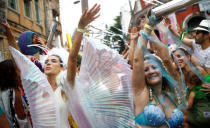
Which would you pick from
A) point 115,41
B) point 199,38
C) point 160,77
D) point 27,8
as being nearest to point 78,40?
point 160,77

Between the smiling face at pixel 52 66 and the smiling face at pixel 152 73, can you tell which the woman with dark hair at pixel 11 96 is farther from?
the smiling face at pixel 152 73

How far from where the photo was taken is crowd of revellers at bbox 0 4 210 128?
158 cm

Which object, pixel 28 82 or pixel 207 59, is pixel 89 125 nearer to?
Result: pixel 28 82

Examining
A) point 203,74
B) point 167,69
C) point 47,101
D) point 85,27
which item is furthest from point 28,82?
point 203,74

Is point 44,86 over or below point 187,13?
below

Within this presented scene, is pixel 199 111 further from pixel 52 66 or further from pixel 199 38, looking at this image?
pixel 52 66

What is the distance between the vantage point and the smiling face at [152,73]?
1.75m

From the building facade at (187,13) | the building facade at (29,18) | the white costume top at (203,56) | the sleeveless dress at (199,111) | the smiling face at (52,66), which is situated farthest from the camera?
the building facade at (29,18)

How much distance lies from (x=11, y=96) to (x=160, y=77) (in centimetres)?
159

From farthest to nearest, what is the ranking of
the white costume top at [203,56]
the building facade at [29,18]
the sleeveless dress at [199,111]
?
the building facade at [29,18] < the sleeveless dress at [199,111] < the white costume top at [203,56]

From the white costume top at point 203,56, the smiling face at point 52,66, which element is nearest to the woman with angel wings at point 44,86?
the smiling face at point 52,66

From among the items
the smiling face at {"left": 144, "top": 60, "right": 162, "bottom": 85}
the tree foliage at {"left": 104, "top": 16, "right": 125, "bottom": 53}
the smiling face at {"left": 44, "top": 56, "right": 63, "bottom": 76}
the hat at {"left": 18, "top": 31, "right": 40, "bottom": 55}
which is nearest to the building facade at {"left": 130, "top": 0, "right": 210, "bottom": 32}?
the smiling face at {"left": 144, "top": 60, "right": 162, "bottom": 85}

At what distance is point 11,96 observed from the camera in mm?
2148

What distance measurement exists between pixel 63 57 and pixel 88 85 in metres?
0.83
